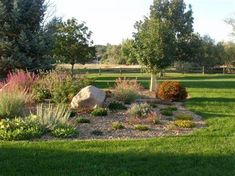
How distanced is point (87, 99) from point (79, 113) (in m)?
0.89

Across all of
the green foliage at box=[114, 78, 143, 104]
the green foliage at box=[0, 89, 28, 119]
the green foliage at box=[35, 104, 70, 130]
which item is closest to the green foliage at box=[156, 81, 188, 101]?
→ the green foliage at box=[114, 78, 143, 104]

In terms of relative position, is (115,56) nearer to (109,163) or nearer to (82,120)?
(82,120)

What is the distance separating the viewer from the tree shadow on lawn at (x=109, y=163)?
7.09m

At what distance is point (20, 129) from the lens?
10102mm

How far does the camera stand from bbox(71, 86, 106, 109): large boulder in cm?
1426

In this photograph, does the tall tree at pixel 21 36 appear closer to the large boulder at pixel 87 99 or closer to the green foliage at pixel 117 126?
the large boulder at pixel 87 99

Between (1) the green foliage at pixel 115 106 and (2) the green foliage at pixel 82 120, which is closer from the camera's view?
(2) the green foliage at pixel 82 120

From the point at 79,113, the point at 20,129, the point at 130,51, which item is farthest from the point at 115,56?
the point at 20,129

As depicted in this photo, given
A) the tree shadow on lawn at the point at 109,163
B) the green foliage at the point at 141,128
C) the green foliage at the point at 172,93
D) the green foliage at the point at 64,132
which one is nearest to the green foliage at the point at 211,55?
the green foliage at the point at 172,93

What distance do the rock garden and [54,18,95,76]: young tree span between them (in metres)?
20.2

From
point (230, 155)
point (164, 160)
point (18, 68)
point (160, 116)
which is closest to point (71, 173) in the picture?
point (164, 160)

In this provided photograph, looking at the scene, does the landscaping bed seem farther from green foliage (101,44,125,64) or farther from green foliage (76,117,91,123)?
green foliage (101,44,125,64)

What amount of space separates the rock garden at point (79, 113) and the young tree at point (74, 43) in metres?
20.2

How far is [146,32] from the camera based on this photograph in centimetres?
2402
